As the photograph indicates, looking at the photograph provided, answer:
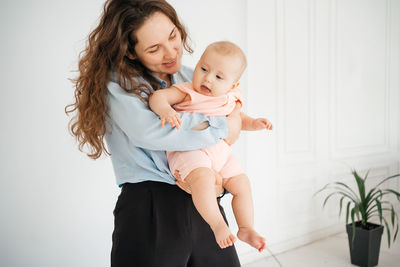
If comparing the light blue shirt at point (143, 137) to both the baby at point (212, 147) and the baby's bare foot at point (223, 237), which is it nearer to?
the baby at point (212, 147)

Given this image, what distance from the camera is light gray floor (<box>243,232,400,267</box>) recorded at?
2.79 metres

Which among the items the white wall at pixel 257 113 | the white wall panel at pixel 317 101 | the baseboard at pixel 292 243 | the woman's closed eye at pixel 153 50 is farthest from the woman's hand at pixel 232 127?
the baseboard at pixel 292 243

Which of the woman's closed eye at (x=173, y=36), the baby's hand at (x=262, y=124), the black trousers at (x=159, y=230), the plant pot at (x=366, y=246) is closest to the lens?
the black trousers at (x=159, y=230)

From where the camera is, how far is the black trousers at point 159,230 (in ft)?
3.44

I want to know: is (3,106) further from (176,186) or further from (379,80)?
(379,80)

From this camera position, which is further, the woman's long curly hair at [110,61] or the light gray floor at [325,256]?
the light gray floor at [325,256]

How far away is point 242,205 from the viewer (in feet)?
3.66

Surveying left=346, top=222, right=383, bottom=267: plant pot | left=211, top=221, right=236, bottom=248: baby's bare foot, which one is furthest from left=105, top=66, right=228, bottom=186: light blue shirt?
left=346, top=222, right=383, bottom=267: plant pot

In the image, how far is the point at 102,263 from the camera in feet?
6.84

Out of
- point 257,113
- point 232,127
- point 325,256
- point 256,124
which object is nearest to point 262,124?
point 256,124

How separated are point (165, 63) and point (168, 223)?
541 millimetres

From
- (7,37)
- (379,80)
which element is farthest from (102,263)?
(379,80)

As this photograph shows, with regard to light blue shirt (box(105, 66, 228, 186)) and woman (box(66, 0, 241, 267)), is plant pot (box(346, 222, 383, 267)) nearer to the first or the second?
woman (box(66, 0, 241, 267))

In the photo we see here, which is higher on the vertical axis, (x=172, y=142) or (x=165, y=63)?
(x=165, y=63)
